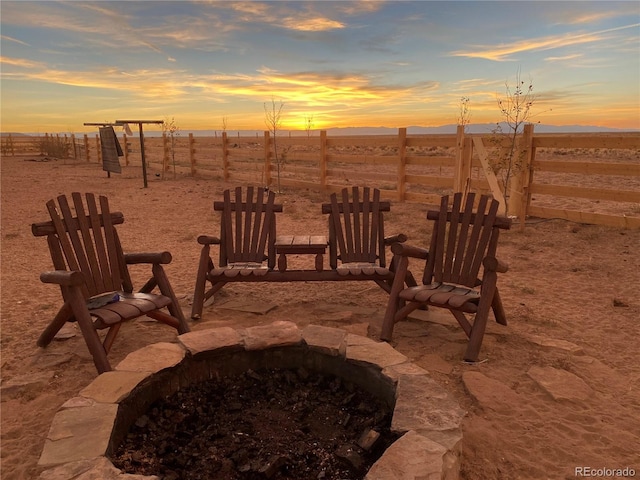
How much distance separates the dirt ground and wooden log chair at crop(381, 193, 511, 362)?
8.9 inches

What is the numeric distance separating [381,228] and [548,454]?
2695 mm

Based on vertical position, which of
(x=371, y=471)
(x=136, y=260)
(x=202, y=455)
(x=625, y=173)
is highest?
(x=625, y=173)

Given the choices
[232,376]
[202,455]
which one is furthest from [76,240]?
[202,455]

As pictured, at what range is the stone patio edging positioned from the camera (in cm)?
184

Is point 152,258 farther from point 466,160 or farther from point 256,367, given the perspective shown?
point 466,160

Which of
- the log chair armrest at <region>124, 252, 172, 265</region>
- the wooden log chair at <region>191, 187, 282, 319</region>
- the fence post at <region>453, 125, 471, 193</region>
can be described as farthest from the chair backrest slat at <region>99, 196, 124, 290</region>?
the fence post at <region>453, 125, 471, 193</region>

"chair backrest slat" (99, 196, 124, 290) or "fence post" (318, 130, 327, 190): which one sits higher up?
"fence post" (318, 130, 327, 190)

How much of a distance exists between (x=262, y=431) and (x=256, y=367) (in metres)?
0.57

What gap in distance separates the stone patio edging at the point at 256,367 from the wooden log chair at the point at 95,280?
627 millimetres

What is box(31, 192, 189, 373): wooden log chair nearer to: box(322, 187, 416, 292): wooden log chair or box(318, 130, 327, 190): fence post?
box(322, 187, 416, 292): wooden log chair

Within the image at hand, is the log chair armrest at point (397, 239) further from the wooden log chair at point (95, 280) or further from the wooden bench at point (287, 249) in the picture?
the wooden log chair at point (95, 280)

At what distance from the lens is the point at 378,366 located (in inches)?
103

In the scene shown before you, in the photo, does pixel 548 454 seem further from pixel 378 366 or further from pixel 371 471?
pixel 371 471

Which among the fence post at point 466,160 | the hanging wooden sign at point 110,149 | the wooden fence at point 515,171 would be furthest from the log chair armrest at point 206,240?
the hanging wooden sign at point 110,149
